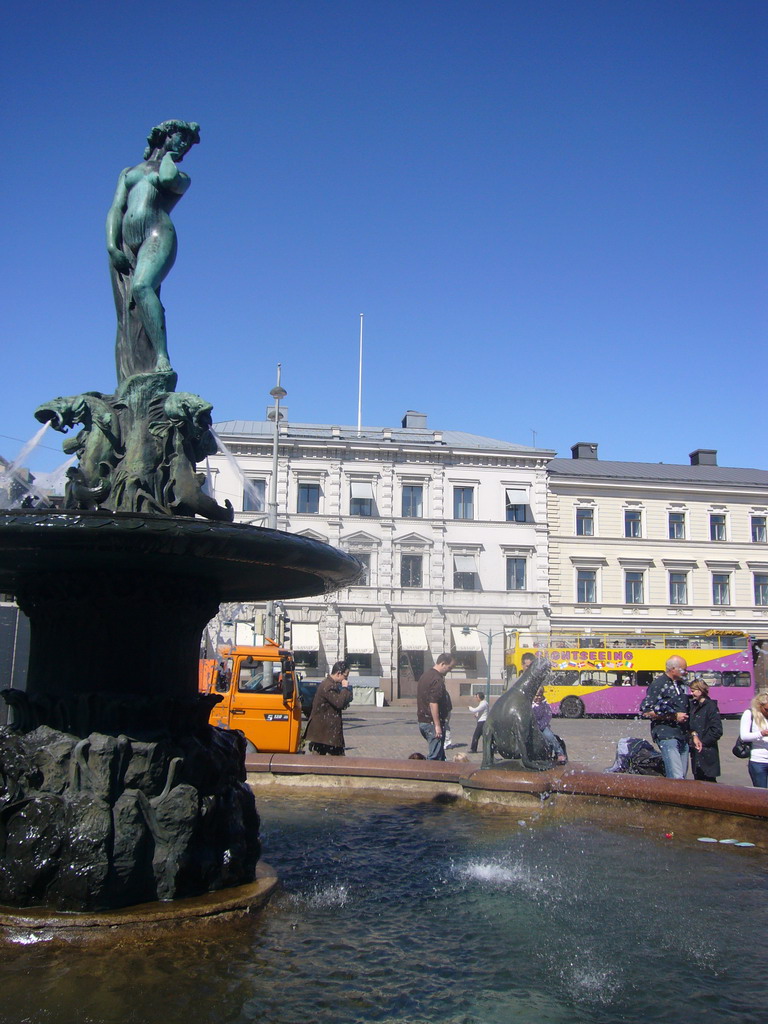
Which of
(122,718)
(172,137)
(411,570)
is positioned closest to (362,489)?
(411,570)

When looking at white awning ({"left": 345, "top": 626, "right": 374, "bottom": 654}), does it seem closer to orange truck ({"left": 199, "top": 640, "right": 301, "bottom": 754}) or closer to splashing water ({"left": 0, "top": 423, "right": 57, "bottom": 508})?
orange truck ({"left": 199, "top": 640, "right": 301, "bottom": 754})

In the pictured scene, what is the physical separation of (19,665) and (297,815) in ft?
18.9

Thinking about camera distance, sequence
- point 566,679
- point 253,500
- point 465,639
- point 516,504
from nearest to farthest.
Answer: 1. point 566,679
2. point 253,500
3. point 465,639
4. point 516,504

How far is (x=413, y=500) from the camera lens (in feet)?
151

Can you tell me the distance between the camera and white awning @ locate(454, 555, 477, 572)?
45134mm

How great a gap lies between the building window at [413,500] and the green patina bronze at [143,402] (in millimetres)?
39384

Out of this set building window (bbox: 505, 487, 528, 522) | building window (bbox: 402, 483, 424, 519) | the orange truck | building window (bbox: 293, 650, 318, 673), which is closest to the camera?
the orange truck

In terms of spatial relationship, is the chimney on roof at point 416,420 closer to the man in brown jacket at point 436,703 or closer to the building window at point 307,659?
the building window at point 307,659

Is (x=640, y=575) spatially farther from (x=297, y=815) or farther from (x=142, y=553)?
(x=142, y=553)

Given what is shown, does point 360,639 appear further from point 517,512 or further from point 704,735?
point 704,735

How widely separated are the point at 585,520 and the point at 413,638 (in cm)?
1141

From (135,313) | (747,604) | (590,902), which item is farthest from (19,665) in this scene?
(747,604)

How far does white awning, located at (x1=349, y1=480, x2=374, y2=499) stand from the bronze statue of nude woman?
38606 mm

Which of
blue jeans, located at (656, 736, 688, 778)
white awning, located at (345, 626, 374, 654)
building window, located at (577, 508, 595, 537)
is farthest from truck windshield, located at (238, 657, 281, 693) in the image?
building window, located at (577, 508, 595, 537)
